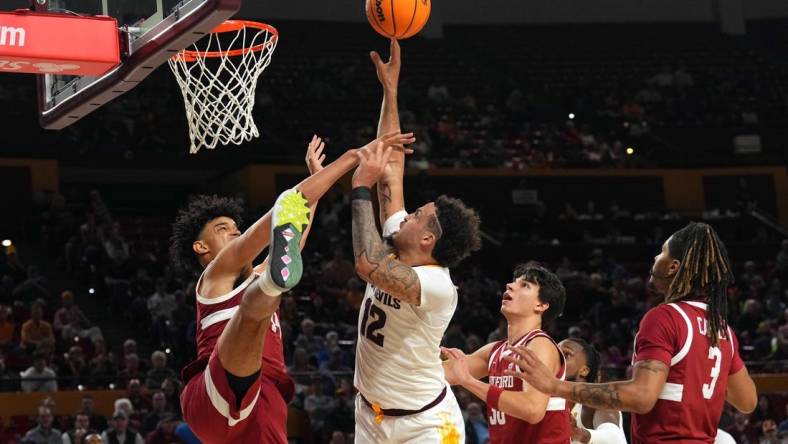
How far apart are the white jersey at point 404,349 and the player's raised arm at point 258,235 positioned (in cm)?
55

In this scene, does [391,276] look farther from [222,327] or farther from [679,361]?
[679,361]

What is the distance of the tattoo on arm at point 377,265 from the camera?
5.13 metres

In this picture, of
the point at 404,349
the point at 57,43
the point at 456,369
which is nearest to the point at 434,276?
the point at 404,349

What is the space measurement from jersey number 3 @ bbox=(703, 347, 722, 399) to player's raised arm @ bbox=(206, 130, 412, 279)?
65.7 inches

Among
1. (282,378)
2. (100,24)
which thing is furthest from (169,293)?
(282,378)

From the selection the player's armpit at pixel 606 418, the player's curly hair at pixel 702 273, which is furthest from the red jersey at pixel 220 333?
the player's armpit at pixel 606 418

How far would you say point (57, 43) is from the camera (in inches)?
250

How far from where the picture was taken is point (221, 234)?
18.4 ft

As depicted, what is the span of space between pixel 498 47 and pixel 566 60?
1.45 meters

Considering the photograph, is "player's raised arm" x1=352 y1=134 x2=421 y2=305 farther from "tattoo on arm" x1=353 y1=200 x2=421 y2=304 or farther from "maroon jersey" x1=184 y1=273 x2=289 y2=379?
"maroon jersey" x1=184 y1=273 x2=289 y2=379

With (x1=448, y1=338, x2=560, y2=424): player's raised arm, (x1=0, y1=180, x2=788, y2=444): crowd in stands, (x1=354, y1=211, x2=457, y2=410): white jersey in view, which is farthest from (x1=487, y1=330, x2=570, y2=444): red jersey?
(x1=0, y1=180, x2=788, y2=444): crowd in stands

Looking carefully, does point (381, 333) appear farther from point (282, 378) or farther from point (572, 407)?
point (572, 407)

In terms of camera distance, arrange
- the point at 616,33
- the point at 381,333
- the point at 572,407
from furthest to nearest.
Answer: the point at 616,33 < the point at 572,407 < the point at 381,333

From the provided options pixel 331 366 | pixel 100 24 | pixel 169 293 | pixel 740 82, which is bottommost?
pixel 331 366
